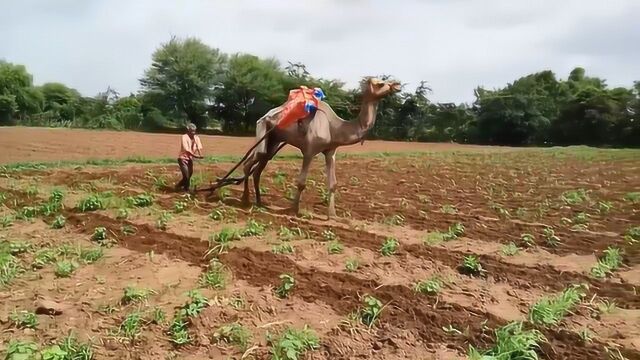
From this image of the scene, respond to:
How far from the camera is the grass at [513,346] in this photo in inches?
176

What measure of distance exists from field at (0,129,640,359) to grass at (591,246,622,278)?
0.02 metres

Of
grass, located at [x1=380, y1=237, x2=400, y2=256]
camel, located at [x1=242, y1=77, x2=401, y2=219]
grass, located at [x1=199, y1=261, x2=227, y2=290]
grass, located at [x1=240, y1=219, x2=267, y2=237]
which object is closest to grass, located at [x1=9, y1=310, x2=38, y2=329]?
grass, located at [x1=199, y1=261, x2=227, y2=290]

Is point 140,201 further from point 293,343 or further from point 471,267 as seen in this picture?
point 293,343

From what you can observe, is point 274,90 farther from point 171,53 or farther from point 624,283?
point 624,283

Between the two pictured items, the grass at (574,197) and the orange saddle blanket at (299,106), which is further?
the grass at (574,197)

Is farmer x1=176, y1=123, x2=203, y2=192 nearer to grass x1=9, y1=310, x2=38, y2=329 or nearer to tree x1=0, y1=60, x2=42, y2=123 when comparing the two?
grass x1=9, y1=310, x2=38, y2=329

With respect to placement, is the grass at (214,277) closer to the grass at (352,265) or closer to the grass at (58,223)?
the grass at (352,265)

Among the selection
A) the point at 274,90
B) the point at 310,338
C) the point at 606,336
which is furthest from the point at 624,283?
the point at 274,90

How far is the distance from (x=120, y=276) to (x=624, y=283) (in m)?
5.45

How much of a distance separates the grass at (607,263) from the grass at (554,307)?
100cm

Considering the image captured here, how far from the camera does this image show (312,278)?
6367 mm

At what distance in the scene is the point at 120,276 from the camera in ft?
21.4

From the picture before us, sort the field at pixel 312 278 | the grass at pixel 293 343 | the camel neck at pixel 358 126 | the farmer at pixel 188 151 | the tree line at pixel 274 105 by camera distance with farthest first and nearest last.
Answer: the tree line at pixel 274 105 → the farmer at pixel 188 151 → the camel neck at pixel 358 126 → the field at pixel 312 278 → the grass at pixel 293 343

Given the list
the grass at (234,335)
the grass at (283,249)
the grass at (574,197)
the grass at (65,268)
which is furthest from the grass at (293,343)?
the grass at (574,197)
